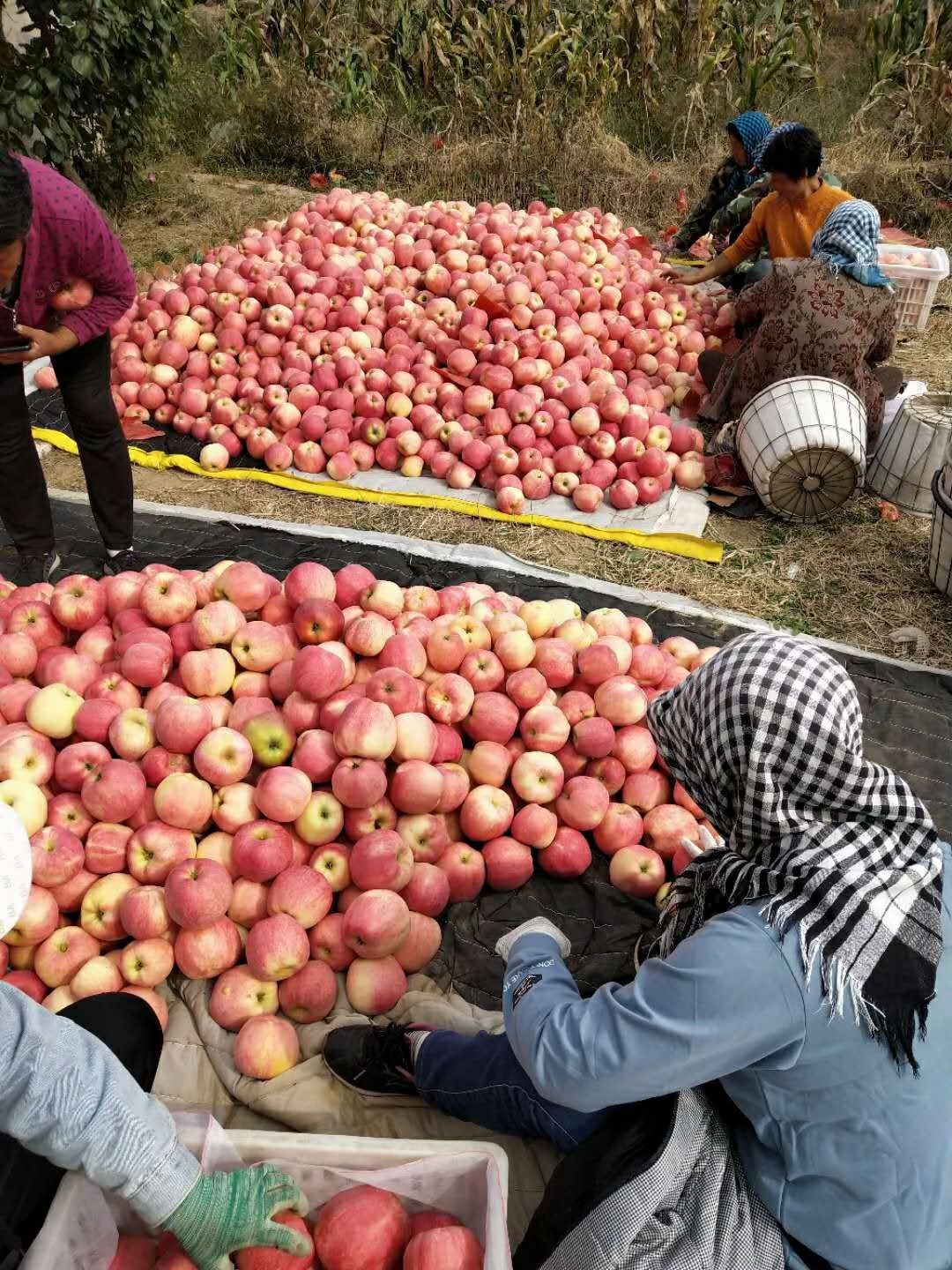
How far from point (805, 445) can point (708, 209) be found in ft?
12.4

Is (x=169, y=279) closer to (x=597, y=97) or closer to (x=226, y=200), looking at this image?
(x=226, y=200)

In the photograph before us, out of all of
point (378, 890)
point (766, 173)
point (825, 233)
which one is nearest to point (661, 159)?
point (766, 173)

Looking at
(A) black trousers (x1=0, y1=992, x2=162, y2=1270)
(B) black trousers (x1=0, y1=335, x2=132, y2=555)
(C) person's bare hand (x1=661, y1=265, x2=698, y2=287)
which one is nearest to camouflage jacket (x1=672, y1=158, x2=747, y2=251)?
(C) person's bare hand (x1=661, y1=265, x2=698, y2=287)

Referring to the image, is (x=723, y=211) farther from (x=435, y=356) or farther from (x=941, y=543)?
(x=941, y=543)

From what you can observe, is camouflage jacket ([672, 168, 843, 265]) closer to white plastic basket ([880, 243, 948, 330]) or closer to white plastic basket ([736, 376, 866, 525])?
white plastic basket ([880, 243, 948, 330])

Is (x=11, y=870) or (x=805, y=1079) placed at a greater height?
(x=11, y=870)

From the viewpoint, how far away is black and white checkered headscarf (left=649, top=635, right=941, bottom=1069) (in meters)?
1.41

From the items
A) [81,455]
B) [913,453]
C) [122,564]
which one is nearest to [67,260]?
[81,455]

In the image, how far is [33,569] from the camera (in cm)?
397

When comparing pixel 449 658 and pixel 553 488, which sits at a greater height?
pixel 449 658

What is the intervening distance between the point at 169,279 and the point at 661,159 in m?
6.16

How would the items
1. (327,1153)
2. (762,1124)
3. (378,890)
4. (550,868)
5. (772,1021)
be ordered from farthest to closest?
(550,868), (378,890), (327,1153), (762,1124), (772,1021)

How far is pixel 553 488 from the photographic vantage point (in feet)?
15.8

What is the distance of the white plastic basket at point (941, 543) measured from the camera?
152 inches
